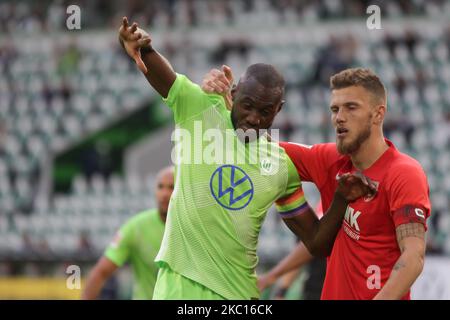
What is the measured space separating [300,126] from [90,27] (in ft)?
27.3

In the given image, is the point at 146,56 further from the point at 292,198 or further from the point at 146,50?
the point at 292,198

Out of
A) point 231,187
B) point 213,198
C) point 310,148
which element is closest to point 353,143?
point 310,148

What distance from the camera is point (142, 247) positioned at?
836cm

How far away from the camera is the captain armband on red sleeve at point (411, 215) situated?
478 centimetres

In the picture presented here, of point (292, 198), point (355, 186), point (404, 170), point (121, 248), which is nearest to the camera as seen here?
point (404, 170)

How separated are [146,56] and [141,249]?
12.2 feet

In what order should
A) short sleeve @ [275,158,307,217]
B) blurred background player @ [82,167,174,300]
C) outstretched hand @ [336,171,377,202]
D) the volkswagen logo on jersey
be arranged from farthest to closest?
1. blurred background player @ [82,167,174,300]
2. short sleeve @ [275,158,307,217]
3. outstretched hand @ [336,171,377,202]
4. the volkswagen logo on jersey

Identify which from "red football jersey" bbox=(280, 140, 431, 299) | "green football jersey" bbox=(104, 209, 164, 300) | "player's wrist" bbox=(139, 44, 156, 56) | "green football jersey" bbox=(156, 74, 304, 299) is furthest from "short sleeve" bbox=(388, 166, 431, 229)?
"green football jersey" bbox=(104, 209, 164, 300)

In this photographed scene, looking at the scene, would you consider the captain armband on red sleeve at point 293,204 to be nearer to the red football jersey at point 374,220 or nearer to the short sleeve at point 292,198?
the short sleeve at point 292,198

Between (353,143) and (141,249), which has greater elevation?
(353,143)

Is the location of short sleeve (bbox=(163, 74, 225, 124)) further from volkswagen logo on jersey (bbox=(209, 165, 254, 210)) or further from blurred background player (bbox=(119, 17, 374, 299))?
volkswagen logo on jersey (bbox=(209, 165, 254, 210))

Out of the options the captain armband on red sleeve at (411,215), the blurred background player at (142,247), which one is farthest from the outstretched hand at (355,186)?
the blurred background player at (142,247)

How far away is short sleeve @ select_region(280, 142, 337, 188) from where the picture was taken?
5.52m

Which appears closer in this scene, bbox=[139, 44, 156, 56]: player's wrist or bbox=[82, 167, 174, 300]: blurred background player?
bbox=[139, 44, 156, 56]: player's wrist
